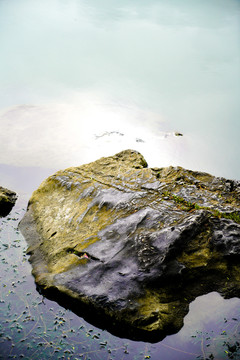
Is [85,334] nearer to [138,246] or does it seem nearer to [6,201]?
[138,246]

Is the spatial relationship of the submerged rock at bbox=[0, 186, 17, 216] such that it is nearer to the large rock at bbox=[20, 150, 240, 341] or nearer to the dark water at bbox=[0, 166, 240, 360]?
the large rock at bbox=[20, 150, 240, 341]

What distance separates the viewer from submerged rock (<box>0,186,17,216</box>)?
4951 millimetres

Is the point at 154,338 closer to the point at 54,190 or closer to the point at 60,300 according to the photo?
the point at 60,300

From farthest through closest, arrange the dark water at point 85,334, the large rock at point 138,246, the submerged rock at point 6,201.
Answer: the submerged rock at point 6,201 < the large rock at point 138,246 < the dark water at point 85,334

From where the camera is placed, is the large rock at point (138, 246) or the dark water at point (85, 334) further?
the large rock at point (138, 246)

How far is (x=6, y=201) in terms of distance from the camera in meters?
4.99

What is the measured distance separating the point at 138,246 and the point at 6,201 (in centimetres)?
219

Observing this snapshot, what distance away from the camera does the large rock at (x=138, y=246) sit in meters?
3.31

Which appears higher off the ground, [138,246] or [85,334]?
[138,246]

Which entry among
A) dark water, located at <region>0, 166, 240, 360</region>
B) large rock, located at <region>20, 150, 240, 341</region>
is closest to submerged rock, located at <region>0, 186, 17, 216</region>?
large rock, located at <region>20, 150, 240, 341</region>

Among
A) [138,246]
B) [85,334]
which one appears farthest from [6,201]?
[85,334]

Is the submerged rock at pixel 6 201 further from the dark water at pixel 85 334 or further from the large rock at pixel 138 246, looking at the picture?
the dark water at pixel 85 334

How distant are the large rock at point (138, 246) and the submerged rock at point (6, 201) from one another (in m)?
0.38

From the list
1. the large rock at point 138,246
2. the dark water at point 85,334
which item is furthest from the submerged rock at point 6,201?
the dark water at point 85,334
